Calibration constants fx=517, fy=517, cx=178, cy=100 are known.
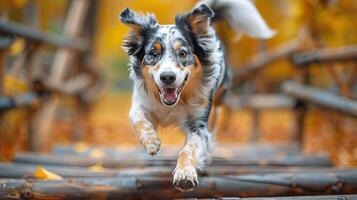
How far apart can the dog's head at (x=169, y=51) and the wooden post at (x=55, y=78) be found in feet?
8.99

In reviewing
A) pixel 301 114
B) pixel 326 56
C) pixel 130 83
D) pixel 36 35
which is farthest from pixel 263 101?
pixel 36 35

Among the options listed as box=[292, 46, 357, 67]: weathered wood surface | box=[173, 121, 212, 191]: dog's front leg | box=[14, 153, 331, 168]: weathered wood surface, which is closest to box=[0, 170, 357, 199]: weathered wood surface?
box=[173, 121, 212, 191]: dog's front leg

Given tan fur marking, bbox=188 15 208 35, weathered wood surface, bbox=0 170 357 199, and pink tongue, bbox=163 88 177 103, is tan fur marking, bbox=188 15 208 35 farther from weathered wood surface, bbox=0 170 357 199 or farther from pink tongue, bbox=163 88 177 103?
weathered wood surface, bbox=0 170 357 199

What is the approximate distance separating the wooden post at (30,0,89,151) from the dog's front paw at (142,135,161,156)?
2934 mm

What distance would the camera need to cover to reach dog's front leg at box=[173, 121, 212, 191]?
2613 millimetres

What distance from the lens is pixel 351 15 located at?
609 centimetres

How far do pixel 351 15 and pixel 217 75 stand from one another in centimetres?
342

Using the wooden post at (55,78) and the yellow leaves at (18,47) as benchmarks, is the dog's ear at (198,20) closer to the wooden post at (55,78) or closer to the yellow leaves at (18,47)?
the yellow leaves at (18,47)

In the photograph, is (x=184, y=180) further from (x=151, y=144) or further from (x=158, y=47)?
(x=158, y=47)

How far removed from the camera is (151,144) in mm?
2854

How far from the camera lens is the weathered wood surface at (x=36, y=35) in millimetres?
4293

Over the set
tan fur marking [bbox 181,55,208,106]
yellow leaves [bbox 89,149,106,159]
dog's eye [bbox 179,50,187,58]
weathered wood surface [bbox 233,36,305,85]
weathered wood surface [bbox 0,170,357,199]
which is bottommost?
weathered wood surface [bbox 0,170,357,199]

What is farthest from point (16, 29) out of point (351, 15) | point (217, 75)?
point (351, 15)

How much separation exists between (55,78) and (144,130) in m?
3.63
